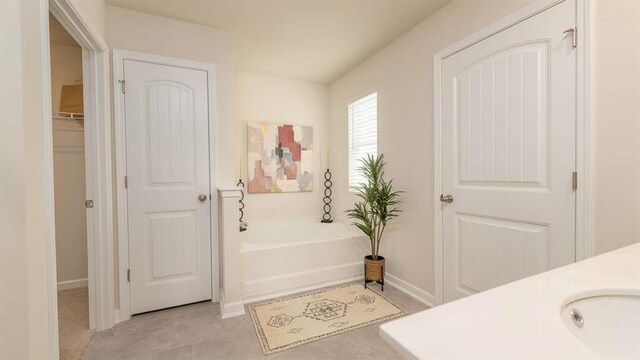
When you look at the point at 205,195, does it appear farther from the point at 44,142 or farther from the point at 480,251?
the point at 480,251

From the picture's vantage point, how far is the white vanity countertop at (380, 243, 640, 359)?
16.8 inches

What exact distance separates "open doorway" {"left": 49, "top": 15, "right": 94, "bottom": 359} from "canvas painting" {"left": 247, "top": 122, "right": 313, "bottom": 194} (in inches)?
64.6

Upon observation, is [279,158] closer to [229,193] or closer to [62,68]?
[229,193]

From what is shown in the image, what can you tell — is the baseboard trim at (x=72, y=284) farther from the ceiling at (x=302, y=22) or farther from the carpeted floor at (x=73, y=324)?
the ceiling at (x=302, y=22)

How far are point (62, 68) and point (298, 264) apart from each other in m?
2.96

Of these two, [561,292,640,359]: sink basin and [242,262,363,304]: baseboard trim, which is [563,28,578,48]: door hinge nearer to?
[561,292,640,359]: sink basin

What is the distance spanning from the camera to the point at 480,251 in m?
1.84

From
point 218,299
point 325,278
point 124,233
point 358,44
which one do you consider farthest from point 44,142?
point 358,44

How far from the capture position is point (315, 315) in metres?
2.05

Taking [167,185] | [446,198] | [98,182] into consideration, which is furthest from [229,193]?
[446,198]

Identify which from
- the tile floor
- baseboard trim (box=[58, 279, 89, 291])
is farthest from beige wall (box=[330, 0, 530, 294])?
baseboard trim (box=[58, 279, 89, 291])

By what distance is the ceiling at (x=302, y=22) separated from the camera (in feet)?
6.56

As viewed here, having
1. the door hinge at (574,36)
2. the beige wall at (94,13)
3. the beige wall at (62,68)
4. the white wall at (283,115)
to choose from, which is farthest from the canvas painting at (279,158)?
the door hinge at (574,36)

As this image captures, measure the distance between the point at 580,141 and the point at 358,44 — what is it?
1.99 meters
